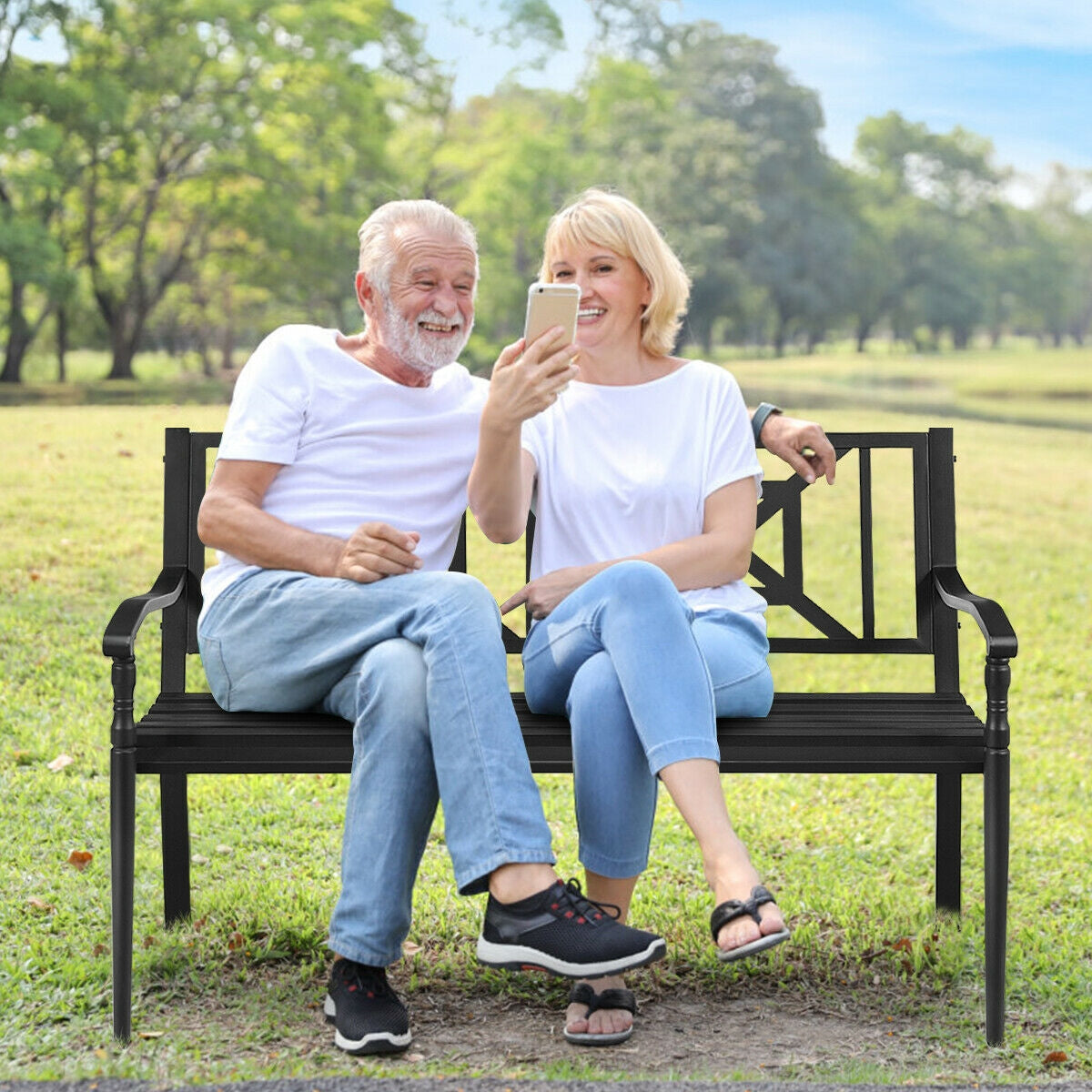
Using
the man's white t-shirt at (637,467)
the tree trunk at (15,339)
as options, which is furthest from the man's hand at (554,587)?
the tree trunk at (15,339)

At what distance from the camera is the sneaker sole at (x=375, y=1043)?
2.68 m

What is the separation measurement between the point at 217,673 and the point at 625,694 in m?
0.84

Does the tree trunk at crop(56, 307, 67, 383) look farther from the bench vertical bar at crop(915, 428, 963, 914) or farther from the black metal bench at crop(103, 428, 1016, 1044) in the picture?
the bench vertical bar at crop(915, 428, 963, 914)

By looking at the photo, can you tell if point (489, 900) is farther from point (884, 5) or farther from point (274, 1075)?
point (884, 5)

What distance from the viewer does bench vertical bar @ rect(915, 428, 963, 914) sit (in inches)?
130

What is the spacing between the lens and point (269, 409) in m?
3.05

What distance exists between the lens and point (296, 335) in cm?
312

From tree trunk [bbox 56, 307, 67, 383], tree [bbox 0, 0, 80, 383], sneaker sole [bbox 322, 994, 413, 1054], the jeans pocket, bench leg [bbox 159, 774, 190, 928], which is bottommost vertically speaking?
sneaker sole [bbox 322, 994, 413, 1054]

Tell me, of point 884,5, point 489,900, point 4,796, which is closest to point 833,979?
point 489,900

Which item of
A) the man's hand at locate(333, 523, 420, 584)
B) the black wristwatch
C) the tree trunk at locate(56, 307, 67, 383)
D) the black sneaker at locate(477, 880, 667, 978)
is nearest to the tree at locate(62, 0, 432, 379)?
the tree trunk at locate(56, 307, 67, 383)

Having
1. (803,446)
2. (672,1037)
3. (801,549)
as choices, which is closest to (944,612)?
(801,549)

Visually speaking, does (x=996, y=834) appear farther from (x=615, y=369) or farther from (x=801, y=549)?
(x=615, y=369)

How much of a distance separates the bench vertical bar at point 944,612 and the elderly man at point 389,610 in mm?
963

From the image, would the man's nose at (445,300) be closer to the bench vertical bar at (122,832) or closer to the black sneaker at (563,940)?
the bench vertical bar at (122,832)
